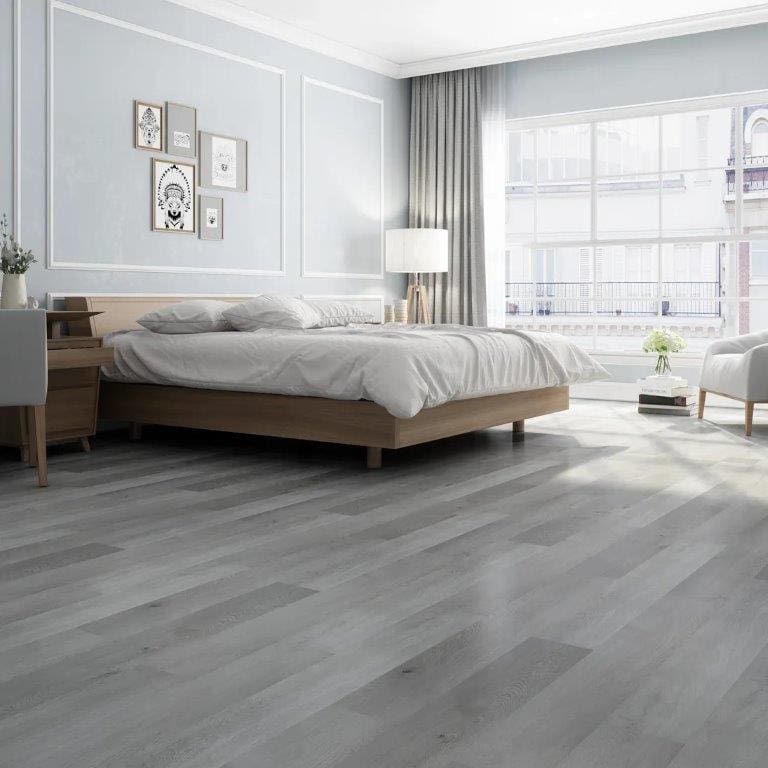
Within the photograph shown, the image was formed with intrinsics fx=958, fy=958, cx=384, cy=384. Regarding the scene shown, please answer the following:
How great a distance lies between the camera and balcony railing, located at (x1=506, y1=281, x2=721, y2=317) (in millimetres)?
7336

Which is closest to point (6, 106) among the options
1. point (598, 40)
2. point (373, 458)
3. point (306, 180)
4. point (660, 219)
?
point (306, 180)

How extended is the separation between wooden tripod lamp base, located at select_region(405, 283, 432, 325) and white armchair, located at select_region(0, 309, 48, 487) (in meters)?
3.94

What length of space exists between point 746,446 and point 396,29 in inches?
140

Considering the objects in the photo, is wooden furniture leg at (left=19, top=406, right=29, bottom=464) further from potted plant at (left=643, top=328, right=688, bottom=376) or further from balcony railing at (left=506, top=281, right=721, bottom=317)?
balcony railing at (left=506, top=281, right=721, bottom=317)

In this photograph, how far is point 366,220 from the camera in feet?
23.7

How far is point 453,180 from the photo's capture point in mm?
7434

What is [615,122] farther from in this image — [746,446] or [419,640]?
[419,640]

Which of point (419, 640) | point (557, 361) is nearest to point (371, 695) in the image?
point (419, 640)

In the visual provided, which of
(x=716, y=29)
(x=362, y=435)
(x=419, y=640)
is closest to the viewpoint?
(x=419, y=640)

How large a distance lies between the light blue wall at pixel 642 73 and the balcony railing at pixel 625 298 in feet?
4.41

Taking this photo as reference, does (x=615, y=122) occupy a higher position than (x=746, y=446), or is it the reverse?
(x=615, y=122)

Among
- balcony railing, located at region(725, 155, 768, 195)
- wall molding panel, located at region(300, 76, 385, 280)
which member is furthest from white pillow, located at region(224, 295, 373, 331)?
balcony railing, located at region(725, 155, 768, 195)

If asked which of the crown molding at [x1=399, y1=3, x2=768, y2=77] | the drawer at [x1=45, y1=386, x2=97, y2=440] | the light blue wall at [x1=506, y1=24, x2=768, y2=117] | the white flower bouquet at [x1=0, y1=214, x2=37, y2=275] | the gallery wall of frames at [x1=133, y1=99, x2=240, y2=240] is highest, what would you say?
the crown molding at [x1=399, y1=3, x2=768, y2=77]

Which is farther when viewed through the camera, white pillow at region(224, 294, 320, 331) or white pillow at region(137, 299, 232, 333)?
white pillow at region(224, 294, 320, 331)
